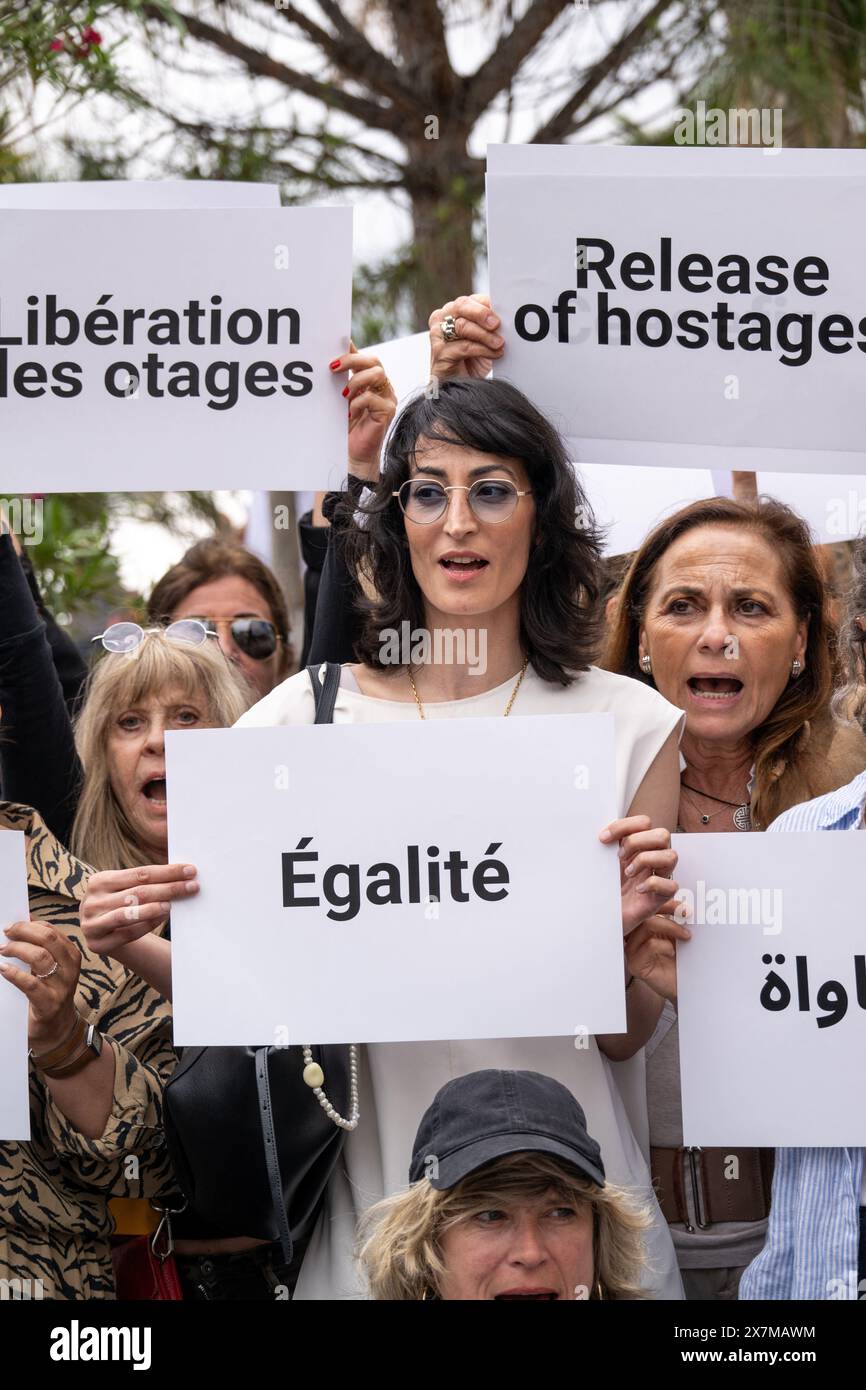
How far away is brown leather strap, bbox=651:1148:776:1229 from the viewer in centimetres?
318

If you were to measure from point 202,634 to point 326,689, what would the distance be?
899mm

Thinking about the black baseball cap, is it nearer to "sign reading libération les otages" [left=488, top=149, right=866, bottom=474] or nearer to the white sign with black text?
the white sign with black text

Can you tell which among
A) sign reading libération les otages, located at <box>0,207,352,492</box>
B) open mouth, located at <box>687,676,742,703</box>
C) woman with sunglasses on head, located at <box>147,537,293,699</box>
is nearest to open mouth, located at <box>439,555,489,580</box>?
sign reading libération les otages, located at <box>0,207,352,492</box>

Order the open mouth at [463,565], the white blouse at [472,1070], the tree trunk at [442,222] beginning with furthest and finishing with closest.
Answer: the tree trunk at [442,222] → the open mouth at [463,565] → the white blouse at [472,1070]

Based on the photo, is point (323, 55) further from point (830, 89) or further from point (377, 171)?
point (830, 89)

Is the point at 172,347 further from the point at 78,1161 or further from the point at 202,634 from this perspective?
the point at 78,1161

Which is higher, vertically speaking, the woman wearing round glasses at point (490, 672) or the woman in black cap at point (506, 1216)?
the woman wearing round glasses at point (490, 672)

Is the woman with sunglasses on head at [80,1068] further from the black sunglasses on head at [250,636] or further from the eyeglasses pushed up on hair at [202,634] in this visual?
the black sunglasses on head at [250,636]

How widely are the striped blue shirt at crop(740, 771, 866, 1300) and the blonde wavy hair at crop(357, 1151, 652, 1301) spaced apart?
0.24m

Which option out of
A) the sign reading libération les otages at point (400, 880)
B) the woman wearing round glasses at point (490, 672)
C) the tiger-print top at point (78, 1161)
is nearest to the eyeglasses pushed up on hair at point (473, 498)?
the woman wearing round glasses at point (490, 672)

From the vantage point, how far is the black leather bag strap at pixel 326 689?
3.14 meters

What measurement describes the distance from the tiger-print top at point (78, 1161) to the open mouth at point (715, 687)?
1312mm
